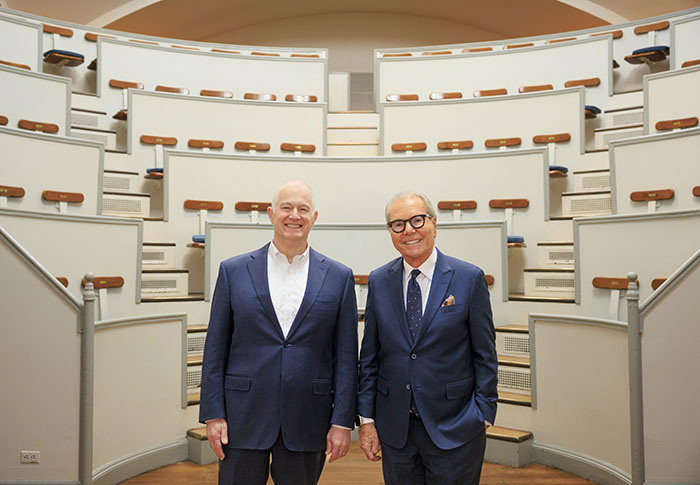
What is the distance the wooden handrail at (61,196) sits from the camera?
271 cm

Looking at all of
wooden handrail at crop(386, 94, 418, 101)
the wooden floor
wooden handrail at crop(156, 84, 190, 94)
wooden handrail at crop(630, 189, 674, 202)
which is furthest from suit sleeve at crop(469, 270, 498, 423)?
wooden handrail at crop(156, 84, 190, 94)

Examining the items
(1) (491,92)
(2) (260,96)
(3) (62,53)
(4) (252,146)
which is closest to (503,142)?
(1) (491,92)

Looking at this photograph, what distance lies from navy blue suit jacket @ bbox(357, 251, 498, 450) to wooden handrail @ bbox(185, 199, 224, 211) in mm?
2066

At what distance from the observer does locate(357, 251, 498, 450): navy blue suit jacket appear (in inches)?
37.6

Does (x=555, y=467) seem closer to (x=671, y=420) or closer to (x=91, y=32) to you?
(x=671, y=420)

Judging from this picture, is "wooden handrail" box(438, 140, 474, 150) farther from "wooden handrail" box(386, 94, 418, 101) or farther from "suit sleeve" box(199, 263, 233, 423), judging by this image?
"suit sleeve" box(199, 263, 233, 423)

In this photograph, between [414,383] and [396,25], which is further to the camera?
[396,25]

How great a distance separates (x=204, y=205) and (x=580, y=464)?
202 cm

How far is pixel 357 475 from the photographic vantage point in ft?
6.13

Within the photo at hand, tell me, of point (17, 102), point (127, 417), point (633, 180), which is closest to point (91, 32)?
point (17, 102)

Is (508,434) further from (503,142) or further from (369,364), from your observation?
(503,142)

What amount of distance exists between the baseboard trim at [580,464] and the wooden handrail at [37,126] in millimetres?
2998

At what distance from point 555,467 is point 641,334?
0.64 metres

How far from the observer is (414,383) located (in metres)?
0.96
